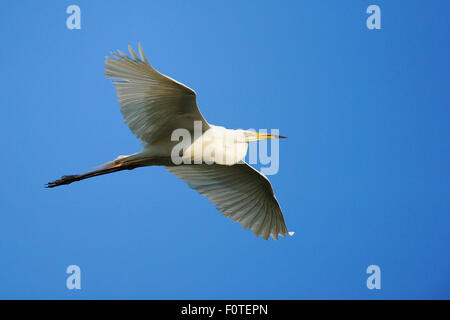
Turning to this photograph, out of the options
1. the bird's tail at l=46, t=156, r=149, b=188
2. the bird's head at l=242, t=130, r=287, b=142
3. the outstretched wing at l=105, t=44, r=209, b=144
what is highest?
the outstretched wing at l=105, t=44, r=209, b=144

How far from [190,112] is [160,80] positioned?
67 cm

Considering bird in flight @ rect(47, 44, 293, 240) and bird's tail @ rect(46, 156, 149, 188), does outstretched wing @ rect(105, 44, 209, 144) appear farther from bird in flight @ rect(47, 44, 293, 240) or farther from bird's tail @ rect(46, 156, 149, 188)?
bird's tail @ rect(46, 156, 149, 188)

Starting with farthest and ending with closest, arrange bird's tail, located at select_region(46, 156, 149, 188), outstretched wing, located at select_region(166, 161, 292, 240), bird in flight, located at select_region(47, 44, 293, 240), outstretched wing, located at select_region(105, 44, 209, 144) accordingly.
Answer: outstretched wing, located at select_region(166, 161, 292, 240) → bird's tail, located at select_region(46, 156, 149, 188) → bird in flight, located at select_region(47, 44, 293, 240) → outstretched wing, located at select_region(105, 44, 209, 144)

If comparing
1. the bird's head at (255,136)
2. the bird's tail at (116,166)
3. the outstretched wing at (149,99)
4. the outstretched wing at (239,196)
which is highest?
the outstretched wing at (149,99)

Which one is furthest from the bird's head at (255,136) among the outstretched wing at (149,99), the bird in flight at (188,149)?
the outstretched wing at (149,99)

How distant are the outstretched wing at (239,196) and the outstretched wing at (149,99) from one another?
1081 mm

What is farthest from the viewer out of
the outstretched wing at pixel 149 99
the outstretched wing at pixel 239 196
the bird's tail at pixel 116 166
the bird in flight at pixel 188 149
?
the outstretched wing at pixel 239 196

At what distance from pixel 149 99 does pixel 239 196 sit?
7.61 ft

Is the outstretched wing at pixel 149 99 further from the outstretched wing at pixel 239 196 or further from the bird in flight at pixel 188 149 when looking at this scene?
the outstretched wing at pixel 239 196

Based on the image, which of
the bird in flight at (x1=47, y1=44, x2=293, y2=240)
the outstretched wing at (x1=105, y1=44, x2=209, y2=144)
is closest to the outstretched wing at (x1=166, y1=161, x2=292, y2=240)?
the bird in flight at (x1=47, y1=44, x2=293, y2=240)

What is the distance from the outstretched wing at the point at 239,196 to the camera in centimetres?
875

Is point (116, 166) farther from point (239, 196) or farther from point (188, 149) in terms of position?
point (239, 196)

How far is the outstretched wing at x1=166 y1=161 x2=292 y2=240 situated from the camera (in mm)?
8750

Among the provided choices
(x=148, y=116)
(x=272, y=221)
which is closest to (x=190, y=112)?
(x=148, y=116)
